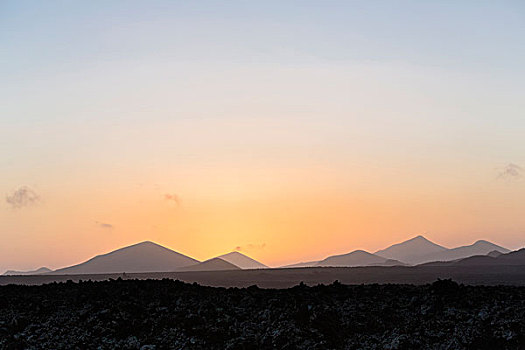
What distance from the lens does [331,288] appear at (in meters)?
21.8

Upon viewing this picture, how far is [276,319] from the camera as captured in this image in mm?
18875

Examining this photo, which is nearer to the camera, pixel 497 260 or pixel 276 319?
pixel 276 319

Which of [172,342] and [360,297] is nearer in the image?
[172,342]

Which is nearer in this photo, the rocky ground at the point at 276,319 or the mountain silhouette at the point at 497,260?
the rocky ground at the point at 276,319

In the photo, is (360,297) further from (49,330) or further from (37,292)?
(37,292)

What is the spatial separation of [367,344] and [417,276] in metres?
78.4

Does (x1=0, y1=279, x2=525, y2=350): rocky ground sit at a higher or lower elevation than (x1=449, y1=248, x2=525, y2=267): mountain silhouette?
lower

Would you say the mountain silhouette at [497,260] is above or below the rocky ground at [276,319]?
above

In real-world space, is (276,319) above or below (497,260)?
below

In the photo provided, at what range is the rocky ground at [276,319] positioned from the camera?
57.6ft

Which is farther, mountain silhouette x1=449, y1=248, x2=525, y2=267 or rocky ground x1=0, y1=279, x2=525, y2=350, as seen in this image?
mountain silhouette x1=449, y1=248, x2=525, y2=267

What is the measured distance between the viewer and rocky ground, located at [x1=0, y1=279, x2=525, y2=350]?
1755cm

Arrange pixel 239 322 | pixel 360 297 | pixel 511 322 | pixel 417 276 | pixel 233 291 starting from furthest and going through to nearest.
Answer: pixel 417 276, pixel 233 291, pixel 360 297, pixel 239 322, pixel 511 322

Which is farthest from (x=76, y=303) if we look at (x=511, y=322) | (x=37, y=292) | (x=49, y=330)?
(x=511, y=322)
